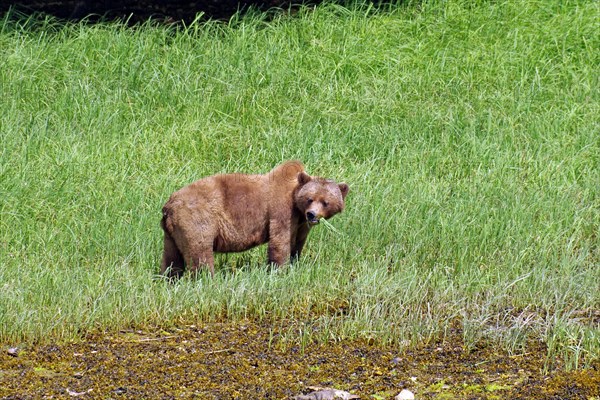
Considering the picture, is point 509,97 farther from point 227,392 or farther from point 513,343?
point 227,392

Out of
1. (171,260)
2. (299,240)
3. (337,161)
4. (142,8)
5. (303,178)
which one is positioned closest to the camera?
(303,178)

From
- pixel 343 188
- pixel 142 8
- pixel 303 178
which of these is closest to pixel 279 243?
pixel 303 178

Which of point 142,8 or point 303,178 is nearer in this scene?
point 303,178

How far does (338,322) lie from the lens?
6.62 metres

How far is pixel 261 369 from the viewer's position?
6.01 metres

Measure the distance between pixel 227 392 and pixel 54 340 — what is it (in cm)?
130

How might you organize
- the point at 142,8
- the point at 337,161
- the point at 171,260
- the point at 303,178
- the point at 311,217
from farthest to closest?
the point at 142,8
the point at 337,161
the point at 171,260
the point at 303,178
the point at 311,217

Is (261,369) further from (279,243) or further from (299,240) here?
(299,240)

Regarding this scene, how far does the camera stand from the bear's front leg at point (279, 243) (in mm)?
7449

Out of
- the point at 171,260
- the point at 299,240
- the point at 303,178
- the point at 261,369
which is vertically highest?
the point at 303,178

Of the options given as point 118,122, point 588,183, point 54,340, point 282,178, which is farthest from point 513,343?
point 118,122

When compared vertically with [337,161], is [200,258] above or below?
below

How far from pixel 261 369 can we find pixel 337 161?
13.2 feet

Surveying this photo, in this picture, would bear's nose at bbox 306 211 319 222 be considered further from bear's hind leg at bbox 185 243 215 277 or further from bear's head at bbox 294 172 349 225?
bear's hind leg at bbox 185 243 215 277
